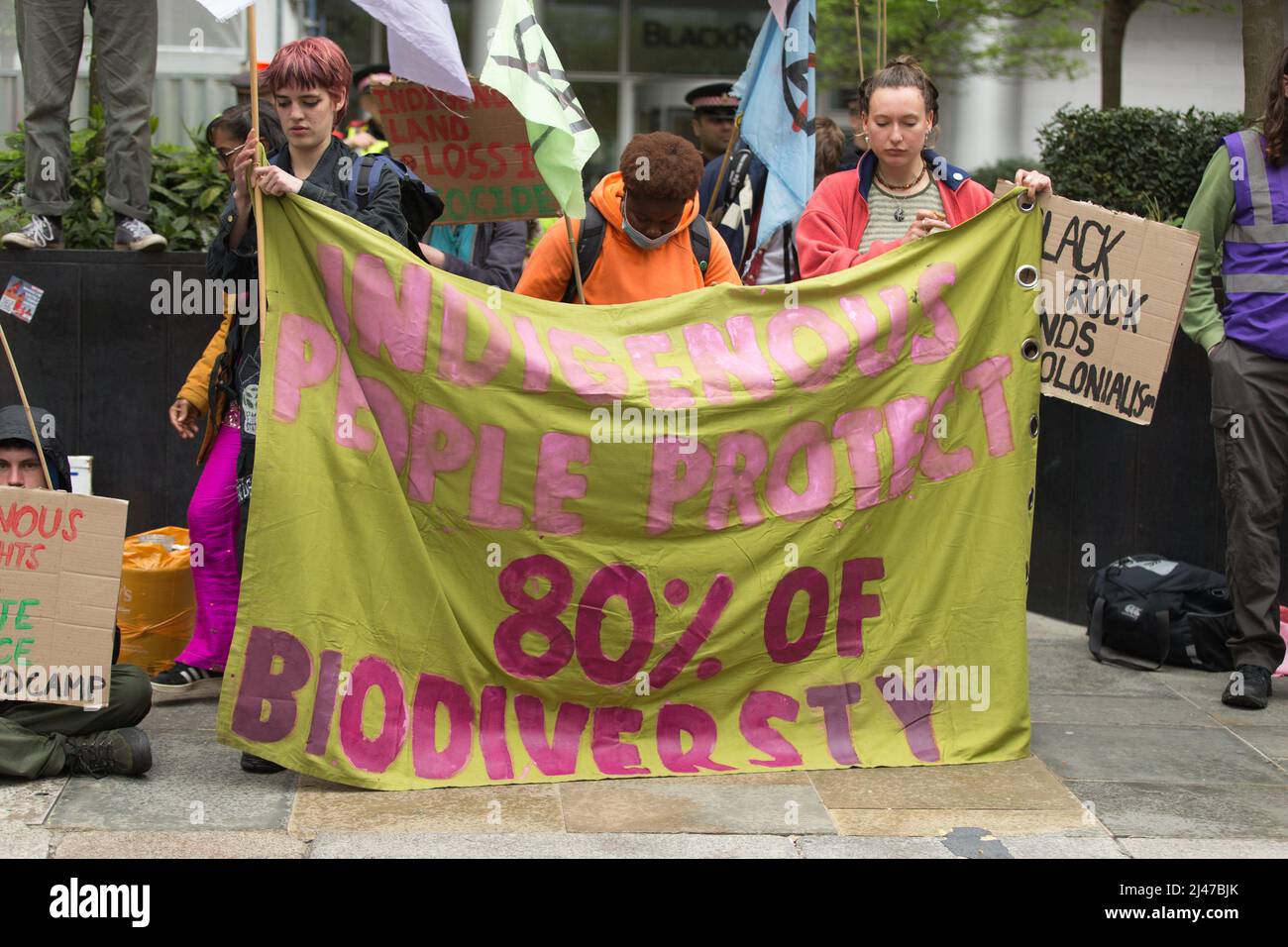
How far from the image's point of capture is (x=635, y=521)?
5.03 metres

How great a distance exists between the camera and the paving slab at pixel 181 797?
446 cm

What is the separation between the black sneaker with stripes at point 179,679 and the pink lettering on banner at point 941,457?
2.64m

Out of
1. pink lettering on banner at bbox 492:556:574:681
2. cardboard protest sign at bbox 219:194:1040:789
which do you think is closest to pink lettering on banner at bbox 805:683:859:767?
cardboard protest sign at bbox 219:194:1040:789

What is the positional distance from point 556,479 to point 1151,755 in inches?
86.5

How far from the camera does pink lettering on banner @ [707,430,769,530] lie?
5.07 meters

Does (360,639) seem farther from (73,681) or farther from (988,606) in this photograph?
(988,606)

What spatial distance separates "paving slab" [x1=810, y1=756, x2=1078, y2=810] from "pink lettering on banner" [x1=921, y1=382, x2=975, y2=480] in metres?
0.92

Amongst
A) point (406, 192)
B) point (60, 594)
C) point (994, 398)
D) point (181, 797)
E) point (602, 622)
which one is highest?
point (406, 192)

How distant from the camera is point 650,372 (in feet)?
16.6

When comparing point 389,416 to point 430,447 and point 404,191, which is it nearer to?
point 430,447

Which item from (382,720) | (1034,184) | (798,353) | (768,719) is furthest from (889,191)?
(382,720)

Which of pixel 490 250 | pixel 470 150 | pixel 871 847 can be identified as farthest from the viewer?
pixel 490 250

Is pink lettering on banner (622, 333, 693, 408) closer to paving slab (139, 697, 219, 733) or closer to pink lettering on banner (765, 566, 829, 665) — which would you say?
pink lettering on banner (765, 566, 829, 665)

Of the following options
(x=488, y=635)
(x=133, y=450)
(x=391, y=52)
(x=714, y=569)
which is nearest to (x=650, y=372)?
(x=714, y=569)
